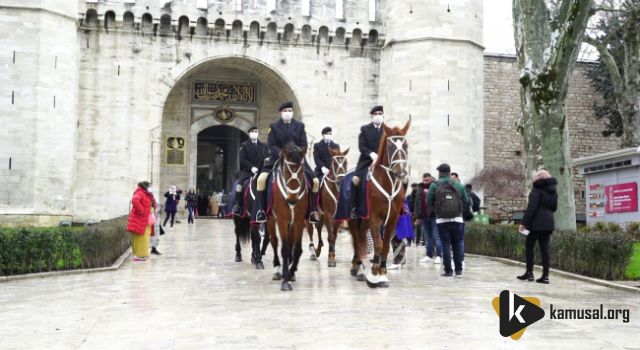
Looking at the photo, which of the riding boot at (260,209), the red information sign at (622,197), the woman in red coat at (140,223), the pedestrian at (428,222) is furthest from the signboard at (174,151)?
the riding boot at (260,209)

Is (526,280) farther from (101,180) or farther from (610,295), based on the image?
(101,180)

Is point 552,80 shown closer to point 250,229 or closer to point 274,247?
point 250,229

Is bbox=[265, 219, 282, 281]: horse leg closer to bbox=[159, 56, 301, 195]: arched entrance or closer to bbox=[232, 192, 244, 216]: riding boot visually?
bbox=[232, 192, 244, 216]: riding boot

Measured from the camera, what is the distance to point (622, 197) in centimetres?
1722

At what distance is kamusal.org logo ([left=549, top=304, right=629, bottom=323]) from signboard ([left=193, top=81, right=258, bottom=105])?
20.7m

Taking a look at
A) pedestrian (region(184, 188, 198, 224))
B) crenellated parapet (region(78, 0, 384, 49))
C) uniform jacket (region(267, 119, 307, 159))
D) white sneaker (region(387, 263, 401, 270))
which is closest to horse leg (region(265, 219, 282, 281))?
uniform jacket (region(267, 119, 307, 159))

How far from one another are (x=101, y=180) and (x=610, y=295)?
17522 mm

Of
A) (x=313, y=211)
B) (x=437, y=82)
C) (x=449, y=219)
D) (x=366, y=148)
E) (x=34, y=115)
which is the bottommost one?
(x=449, y=219)

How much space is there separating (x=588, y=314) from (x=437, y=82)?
56.2ft

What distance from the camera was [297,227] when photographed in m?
7.80

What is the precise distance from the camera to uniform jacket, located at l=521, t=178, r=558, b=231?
8477mm

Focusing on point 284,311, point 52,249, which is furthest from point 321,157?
point 284,311

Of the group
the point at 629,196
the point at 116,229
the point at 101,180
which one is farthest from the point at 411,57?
the point at 116,229

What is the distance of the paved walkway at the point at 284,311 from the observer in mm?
4801
